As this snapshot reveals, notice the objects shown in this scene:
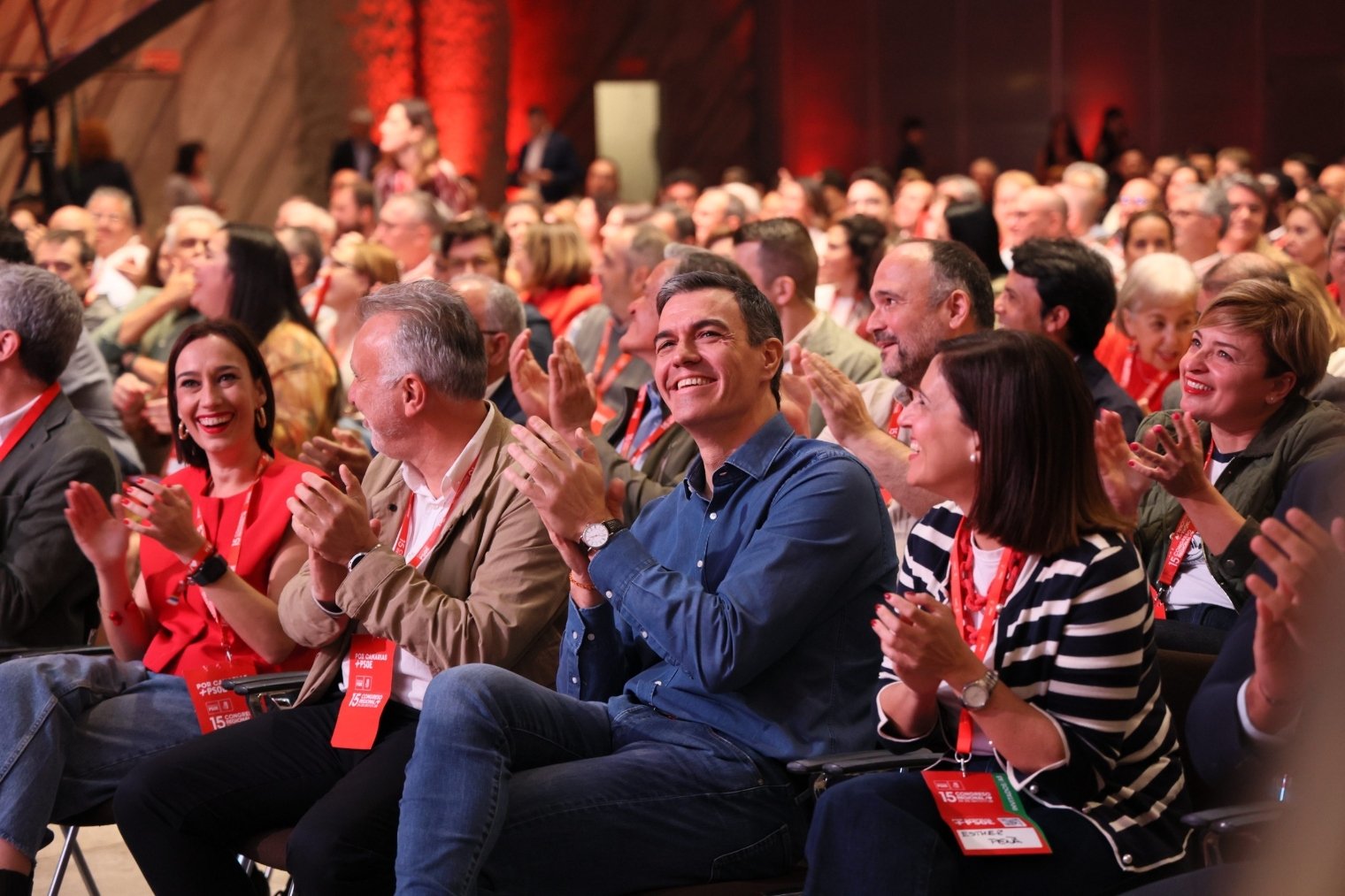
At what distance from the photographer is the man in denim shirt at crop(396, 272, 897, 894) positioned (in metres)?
2.40

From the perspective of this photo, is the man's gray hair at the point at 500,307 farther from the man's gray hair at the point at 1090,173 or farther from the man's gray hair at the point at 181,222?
the man's gray hair at the point at 1090,173

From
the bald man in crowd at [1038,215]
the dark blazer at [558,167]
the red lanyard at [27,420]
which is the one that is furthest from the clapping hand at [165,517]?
the dark blazer at [558,167]

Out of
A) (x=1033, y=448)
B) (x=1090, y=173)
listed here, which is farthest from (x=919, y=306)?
(x=1090, y=173)

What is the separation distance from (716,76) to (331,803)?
57.9ft

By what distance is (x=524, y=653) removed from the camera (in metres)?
2.94

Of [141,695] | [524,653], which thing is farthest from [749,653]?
[141,695]

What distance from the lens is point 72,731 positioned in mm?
3100

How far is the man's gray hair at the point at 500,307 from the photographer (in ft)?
14.4

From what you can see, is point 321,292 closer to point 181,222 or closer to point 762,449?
point 181,222

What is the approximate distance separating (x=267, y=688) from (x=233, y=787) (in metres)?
0.23

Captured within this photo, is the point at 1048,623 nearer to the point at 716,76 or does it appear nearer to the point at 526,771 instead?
the point at 526,771

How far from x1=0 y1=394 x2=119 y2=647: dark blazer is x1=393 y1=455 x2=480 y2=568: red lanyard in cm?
90

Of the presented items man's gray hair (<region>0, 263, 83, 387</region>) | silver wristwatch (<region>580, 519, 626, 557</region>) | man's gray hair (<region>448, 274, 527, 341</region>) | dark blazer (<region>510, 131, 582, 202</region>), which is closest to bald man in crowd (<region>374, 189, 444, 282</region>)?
man's gray hair (<region>448, 274, 527, 341</region>)

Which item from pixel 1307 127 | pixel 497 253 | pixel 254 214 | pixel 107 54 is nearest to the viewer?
pixel 497 253
